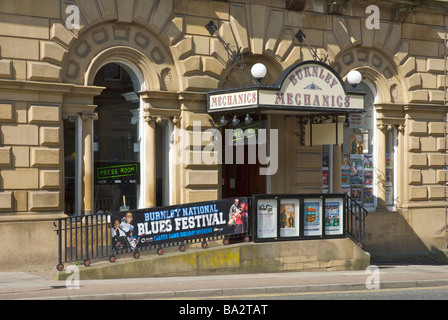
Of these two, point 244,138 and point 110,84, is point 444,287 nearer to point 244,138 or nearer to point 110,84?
point 244,138

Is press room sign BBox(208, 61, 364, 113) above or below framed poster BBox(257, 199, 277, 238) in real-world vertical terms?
above

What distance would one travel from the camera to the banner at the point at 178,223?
55.1 ft

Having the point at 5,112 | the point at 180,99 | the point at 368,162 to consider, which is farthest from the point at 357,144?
the point at 5,112

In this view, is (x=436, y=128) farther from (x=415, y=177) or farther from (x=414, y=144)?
(x=415, y=177)

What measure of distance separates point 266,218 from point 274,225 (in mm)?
261

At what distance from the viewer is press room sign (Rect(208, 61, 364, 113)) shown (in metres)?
18.5

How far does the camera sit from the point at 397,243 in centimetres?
2338

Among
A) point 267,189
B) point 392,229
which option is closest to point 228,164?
point 267,189

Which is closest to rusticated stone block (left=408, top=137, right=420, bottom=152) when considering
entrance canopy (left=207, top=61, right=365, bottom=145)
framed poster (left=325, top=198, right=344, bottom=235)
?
entrance canopy (left=207, top=61, right=365, bottom=145)

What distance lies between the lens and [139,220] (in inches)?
667

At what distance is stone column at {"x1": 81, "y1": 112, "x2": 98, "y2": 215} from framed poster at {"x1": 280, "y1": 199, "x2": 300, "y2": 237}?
4.48 meters

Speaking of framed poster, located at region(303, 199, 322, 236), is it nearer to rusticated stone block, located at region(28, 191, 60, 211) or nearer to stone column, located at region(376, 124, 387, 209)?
stone column, located at region(376, 124, 387, 209)

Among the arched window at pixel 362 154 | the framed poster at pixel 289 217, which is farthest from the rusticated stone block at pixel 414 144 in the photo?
the framed poster at pixel 289 217
